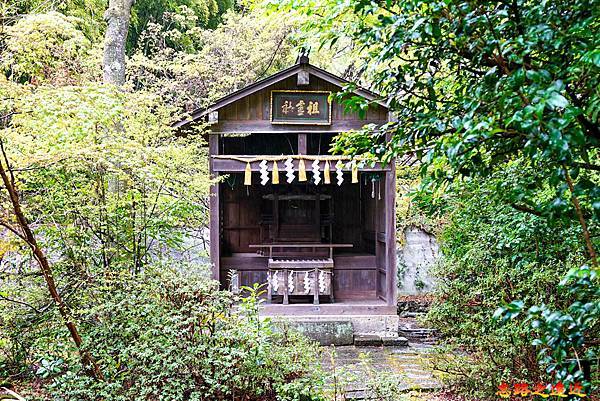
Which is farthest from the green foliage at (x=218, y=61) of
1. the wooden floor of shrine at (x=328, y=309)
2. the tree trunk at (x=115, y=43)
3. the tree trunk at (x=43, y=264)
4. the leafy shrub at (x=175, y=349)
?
the tree trunk at (x=43, y=264)

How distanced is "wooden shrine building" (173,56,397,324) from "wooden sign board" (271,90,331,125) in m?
0.02

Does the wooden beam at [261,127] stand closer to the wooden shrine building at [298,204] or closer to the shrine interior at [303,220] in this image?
the wooden shrine building at [298,204]

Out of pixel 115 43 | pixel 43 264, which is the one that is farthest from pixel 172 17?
pixel 43 264

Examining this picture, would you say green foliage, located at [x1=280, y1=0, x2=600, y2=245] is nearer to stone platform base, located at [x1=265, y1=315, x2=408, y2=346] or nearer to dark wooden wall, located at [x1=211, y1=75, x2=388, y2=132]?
dark wooden wall, located at [x1=211, y1=75, x2=388, y2=132]

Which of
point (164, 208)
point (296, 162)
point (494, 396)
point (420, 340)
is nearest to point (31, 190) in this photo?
point (164, 208)

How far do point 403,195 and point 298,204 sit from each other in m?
4.97

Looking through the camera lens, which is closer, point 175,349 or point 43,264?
point 43,264

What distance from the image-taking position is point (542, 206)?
235 centimetres

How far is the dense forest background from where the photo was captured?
226 cm

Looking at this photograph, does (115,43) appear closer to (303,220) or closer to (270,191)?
(270,191)

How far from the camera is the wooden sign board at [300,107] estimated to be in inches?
357

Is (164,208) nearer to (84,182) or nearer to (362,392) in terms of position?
(84,182)

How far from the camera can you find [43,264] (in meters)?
4.03

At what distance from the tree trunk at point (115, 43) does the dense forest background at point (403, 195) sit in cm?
199
